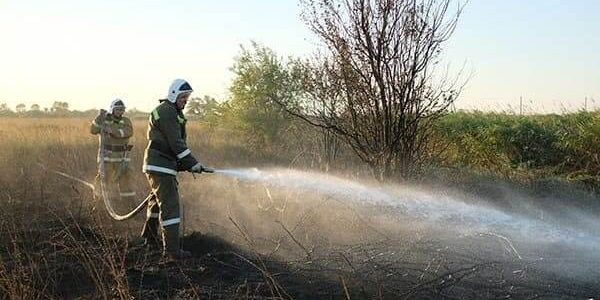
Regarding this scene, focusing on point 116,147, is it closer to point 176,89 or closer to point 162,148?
point 162,148

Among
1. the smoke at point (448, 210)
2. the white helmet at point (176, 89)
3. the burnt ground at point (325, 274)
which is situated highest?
the white helmet at point (176, 89)

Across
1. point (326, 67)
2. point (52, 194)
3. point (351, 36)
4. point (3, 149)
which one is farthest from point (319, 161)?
point (3, 149)

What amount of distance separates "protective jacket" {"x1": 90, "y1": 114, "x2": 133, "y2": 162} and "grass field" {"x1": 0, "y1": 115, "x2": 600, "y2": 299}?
80 cm

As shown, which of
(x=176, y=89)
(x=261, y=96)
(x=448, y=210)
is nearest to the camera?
(x=176, y=89)

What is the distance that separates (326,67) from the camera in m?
9.34

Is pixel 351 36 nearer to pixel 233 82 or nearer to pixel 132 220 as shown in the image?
pixel 132 220

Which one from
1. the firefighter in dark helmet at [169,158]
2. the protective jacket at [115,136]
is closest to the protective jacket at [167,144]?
the firefighter in dark helmet at [169,158]

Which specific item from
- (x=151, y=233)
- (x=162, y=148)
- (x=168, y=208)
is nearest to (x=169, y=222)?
(x=168, y=208)

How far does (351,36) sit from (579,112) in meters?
8.94

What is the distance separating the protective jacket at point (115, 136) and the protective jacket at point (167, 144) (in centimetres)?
315

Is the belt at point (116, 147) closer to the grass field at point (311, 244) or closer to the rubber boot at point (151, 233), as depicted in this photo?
the grass field at point (311, 244)

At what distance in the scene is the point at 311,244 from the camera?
7.07 metres

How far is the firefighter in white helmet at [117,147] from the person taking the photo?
31.9ft

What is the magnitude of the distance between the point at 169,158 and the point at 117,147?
3.42 metres
